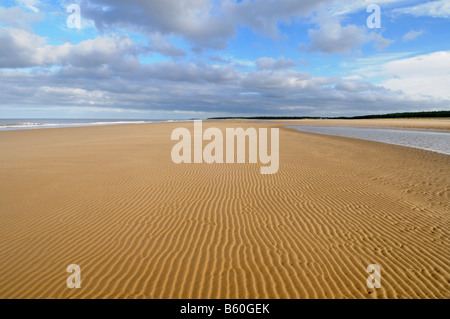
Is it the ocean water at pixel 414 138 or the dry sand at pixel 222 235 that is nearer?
the dry sand at pixel 222 235

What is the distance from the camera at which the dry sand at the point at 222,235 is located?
13.4 feet

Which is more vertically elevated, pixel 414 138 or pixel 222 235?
pixel 414 138

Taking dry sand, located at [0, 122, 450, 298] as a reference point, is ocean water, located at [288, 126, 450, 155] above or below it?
above

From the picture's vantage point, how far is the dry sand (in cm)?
410

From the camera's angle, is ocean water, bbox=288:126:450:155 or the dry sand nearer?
the dry sand

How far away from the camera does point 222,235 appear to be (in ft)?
19.0

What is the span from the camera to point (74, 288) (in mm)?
3998

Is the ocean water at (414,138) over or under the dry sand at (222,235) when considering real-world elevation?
over

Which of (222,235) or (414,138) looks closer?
(222,235)
